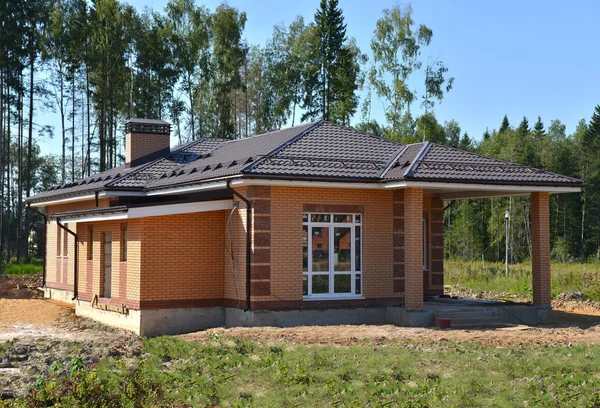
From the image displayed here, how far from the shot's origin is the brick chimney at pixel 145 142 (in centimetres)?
2455

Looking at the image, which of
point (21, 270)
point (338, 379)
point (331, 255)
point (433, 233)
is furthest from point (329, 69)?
point (338, 379)

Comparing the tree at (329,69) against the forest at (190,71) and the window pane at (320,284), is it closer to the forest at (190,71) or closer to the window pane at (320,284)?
the forest at (190,71)

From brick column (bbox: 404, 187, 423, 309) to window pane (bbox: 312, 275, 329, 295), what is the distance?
6.23 feet

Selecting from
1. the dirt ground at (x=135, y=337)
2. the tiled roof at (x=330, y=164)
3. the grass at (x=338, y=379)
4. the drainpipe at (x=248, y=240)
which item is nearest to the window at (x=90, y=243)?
the tiled roof at (x=330, y=164)

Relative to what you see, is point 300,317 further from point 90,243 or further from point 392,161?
point 90,243

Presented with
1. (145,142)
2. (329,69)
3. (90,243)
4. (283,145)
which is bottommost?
(90,243)

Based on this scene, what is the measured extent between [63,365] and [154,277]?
5.63 m

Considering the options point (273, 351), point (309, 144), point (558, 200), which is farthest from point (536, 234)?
point (558, 200)

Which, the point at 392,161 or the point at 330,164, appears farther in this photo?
the point at 392,161

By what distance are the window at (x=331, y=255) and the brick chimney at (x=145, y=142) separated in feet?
25.8

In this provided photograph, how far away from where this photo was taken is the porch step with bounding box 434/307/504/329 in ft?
59.7

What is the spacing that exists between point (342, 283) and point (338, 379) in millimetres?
7915

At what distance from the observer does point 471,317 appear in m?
18.5

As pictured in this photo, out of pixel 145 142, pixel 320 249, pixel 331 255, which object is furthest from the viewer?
pixel 145 142
